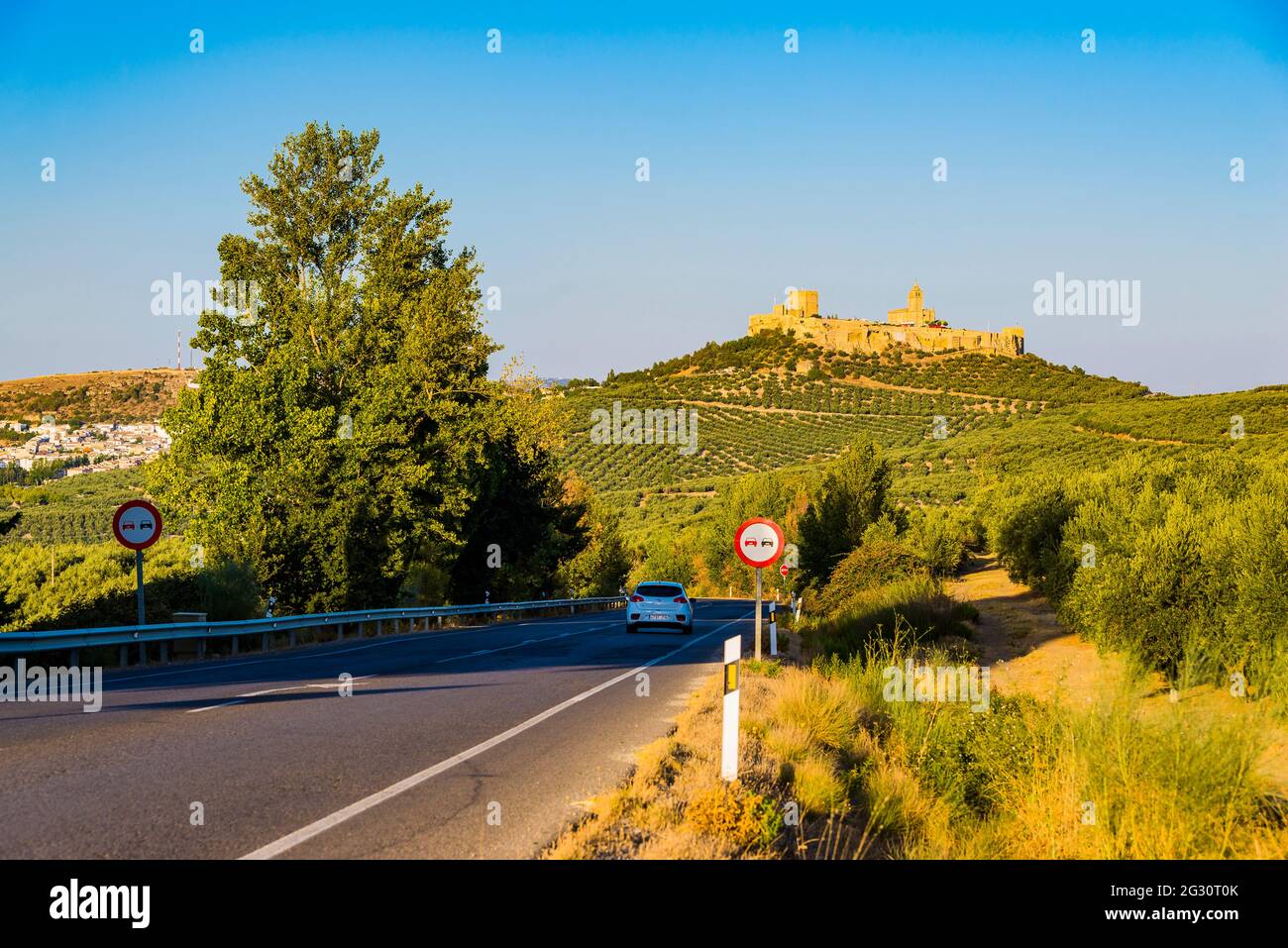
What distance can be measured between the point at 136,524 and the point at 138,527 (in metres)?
0.06

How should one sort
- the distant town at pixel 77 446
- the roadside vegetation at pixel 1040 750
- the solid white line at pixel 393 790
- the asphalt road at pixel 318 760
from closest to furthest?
the solid white line at pixel 393 790 < the asphalt road at pixel 318 760 < the roadside vegetation at pixel 1040 750 < the distant town at pixel 77 446

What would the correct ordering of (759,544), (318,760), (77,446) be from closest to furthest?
(318,760), (759,544), (77,446)

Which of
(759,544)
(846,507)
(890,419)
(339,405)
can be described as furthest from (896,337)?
(759,544)

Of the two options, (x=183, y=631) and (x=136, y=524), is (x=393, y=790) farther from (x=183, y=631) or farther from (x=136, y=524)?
(x=183, y=631)

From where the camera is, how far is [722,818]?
7.05m

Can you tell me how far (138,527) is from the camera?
17859 mm

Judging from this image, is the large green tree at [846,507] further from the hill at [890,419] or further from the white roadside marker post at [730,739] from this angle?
the white roadside marker post at [730,739]

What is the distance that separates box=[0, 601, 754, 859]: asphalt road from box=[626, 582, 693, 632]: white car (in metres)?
12.8

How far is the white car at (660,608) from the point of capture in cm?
3056

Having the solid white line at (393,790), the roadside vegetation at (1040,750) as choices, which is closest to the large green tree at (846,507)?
the roadside vegetation at (1040,750)

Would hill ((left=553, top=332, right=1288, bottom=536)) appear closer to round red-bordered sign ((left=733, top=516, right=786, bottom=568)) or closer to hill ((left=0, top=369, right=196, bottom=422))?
round red-bordered sign ((left=733, top=516, right=786, bottom=568))

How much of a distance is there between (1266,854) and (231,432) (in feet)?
92.9

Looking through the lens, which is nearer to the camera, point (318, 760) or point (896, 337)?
point (318, 760)
